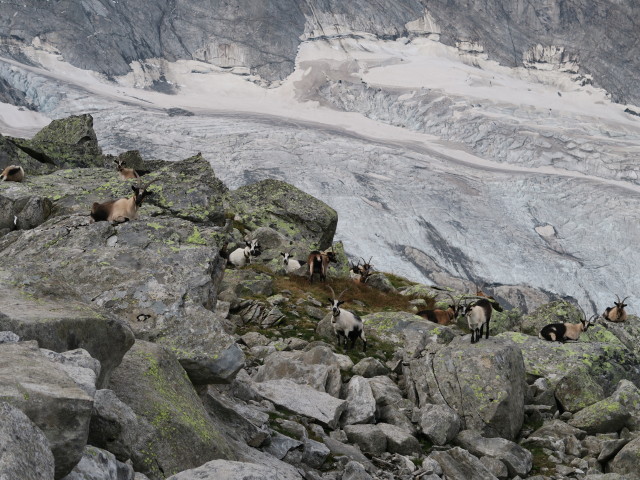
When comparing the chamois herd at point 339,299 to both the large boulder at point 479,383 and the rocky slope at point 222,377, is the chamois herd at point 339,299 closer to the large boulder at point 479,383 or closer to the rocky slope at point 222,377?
the rocky slope at point 222,377

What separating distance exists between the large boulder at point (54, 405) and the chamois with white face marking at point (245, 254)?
23.2 meters

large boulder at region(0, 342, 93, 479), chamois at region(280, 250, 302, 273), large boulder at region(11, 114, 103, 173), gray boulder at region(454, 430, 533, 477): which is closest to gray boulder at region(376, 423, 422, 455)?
gray boulder at region(454, 430, 533, 477)

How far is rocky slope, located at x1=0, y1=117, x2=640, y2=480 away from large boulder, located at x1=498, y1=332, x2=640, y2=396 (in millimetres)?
55

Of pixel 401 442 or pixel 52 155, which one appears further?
pixel 52 155

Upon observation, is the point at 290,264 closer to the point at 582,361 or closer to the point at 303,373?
the point at 582,361

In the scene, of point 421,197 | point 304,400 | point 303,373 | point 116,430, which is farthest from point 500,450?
point 421,197

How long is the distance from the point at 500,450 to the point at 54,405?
30.6ft

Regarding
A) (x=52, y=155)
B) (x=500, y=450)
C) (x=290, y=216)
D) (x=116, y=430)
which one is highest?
(x=116, y=430)

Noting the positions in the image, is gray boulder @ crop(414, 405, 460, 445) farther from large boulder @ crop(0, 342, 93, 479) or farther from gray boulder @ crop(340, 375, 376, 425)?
large boulder @ crop(0, 342, 93, 479)

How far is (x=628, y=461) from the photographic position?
1069 cm

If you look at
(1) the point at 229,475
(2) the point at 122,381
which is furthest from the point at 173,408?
(1) the point at 229,475

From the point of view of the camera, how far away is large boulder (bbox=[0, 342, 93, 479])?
3.89 metres

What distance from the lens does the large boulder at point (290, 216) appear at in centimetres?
3172

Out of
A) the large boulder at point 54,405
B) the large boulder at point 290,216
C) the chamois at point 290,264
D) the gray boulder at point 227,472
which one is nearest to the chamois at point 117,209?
the gray boulder at point 227,472
